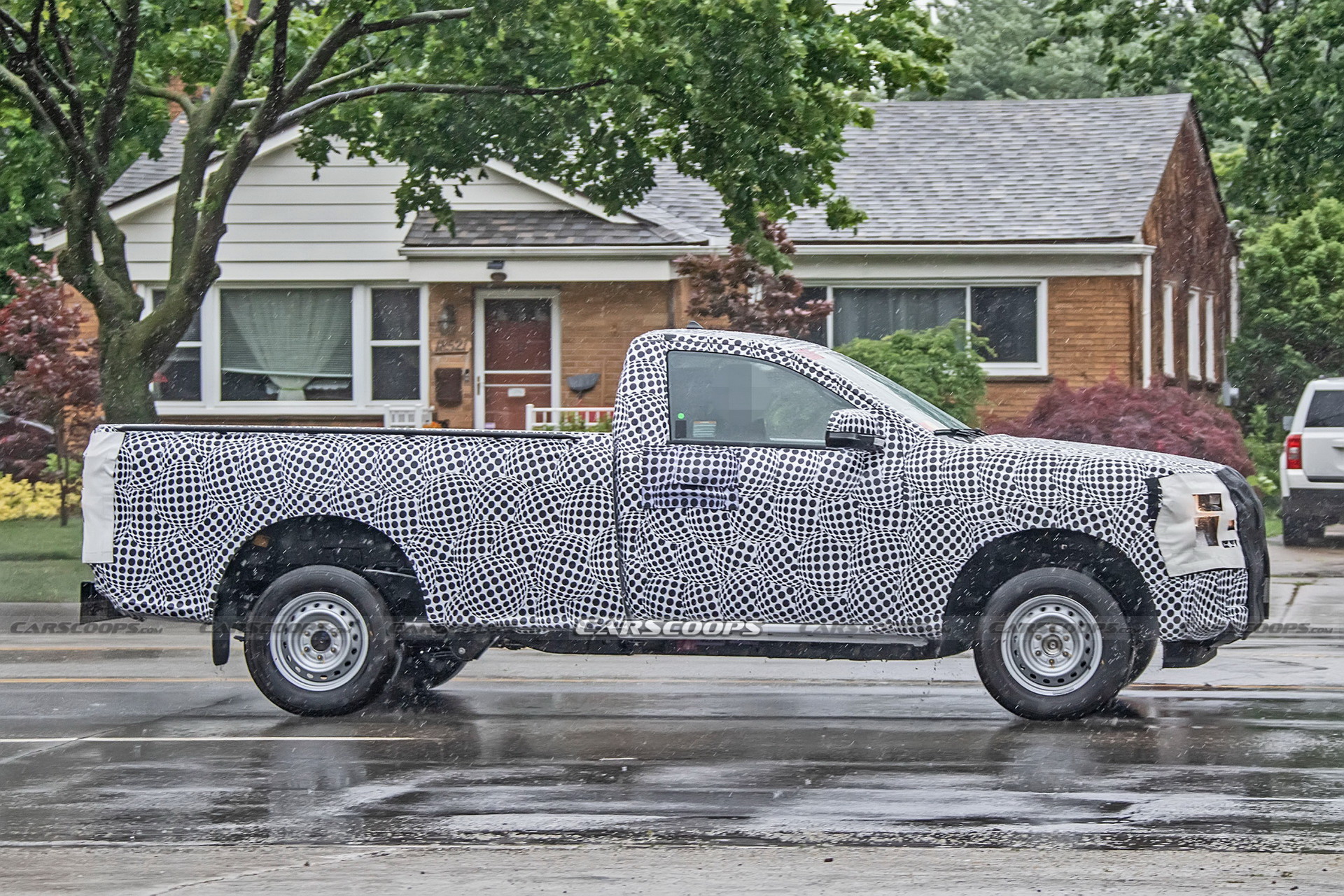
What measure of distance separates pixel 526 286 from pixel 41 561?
7563 millimetres

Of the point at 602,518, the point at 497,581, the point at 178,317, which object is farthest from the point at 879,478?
the point at 178,317

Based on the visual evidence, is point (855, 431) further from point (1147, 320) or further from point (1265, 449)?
point (1265, 449)

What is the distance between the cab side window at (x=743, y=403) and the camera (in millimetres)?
8984

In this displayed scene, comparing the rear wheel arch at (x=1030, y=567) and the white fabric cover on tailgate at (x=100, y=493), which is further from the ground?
the white fabric cover on tailgate at (x=100, y=493)

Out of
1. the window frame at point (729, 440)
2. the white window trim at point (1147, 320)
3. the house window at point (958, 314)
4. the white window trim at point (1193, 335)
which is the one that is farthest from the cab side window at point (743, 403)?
the white window trim at point (1193, 335)

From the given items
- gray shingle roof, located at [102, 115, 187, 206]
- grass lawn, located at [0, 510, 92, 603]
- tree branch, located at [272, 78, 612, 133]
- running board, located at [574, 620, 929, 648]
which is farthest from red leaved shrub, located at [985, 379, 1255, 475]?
gray shingle roof, located at [102, 115, 187, 206]

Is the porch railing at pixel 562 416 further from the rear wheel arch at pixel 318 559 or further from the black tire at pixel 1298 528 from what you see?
the rear wheel arch at pixel 318 559

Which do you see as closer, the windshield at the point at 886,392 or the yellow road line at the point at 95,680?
the windshield at the point at 886,392

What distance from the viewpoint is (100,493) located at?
30.5 ft

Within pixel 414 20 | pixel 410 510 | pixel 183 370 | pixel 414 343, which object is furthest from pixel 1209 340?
pixel 410 510

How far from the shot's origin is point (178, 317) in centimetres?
1630

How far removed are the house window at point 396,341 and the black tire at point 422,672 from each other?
1327cm

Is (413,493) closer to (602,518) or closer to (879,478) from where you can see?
(602,518)

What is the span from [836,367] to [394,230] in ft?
48.3
